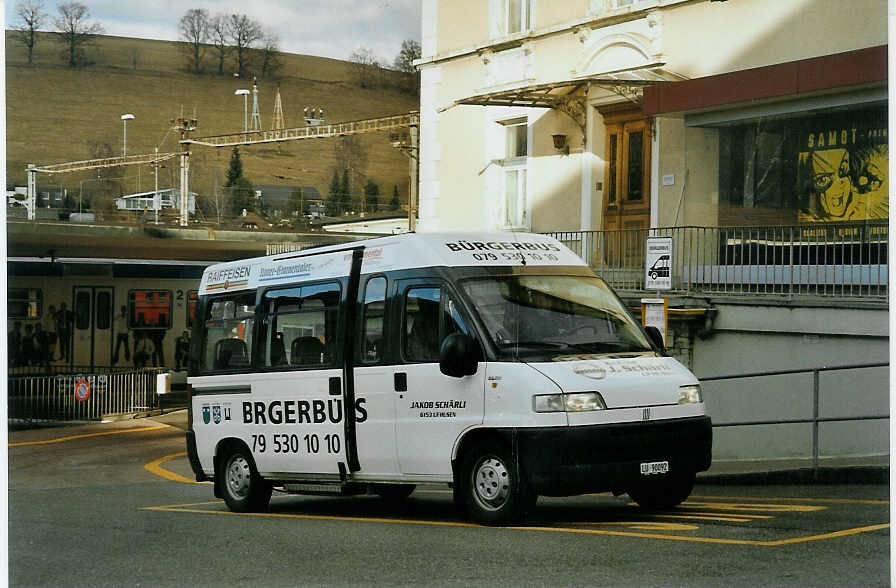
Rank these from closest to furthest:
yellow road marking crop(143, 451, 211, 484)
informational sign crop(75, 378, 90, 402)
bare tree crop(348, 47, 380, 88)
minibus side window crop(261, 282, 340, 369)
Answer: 1. bare tree crop(348, 47, 380, 88)
2. informational sign crop(75, 378, 90, 402)
3. minibus side window crop(261, 282, 340, 369)
4. yellow road marking crop(143, 451, 211, 484)

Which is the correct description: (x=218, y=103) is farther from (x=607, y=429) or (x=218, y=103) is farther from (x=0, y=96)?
(x=607, y=429)

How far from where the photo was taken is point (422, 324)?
391 inches

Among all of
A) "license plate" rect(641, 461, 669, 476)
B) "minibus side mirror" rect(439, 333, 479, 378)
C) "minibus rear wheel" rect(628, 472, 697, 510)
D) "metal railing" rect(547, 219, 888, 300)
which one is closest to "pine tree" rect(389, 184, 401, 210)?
"minibus side mirror" rect(439, 333, 479, 378)

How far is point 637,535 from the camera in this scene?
28.4 feet

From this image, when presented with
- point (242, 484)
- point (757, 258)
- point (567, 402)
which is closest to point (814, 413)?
point (757, 258)

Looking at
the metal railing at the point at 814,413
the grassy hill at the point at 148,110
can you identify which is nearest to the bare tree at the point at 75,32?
the grassy hill at the point at 148,110

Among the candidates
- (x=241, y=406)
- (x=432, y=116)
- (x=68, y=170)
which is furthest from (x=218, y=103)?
(x=241, y=406)

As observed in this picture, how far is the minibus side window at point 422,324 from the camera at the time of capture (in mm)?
9820

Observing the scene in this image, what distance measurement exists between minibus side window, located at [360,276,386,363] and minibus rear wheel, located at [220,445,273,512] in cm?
186

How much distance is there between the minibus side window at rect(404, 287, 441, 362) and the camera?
982cm

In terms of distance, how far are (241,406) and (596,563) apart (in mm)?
4558

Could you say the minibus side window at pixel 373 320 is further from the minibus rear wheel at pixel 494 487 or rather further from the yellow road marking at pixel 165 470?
the yellow road marking at pixel 165 470

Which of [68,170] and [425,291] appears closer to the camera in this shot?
[68,170]

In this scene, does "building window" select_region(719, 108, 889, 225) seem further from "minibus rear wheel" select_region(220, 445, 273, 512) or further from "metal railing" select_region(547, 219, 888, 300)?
"minibus rear wheel" select_region(220, 445, 273, 512)
